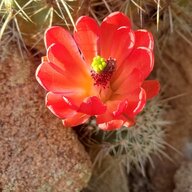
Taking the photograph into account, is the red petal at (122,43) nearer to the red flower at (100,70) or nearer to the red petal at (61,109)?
the red flower at (100,70)

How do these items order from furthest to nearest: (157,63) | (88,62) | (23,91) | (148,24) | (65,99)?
(157,63) → (148,24) → (23,91) → (88,62) → (65,99)

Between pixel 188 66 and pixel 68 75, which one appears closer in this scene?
pixel 68 75

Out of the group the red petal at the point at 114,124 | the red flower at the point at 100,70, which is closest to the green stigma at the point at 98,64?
the red flower at the point at 100,70

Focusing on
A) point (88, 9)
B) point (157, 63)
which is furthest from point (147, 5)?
point (157, 63)

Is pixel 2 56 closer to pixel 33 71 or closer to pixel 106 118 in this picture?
pixel 33 71

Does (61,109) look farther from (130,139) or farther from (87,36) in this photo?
(130,139)
